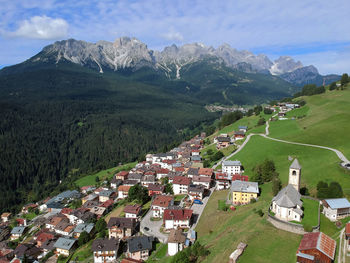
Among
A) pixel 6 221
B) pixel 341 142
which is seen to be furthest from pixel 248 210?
pixel 6 221

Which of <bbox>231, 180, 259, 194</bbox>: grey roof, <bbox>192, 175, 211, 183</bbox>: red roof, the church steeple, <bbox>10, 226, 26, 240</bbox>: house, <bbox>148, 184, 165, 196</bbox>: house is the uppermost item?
the church steeple

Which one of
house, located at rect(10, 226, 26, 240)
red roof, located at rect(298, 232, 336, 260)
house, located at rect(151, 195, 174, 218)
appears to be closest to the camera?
red roof, located at rect(298, 232, 336, 260)

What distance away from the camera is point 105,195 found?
98312 millimetres

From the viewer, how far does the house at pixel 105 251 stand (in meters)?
57.5

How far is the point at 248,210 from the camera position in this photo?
183 feet

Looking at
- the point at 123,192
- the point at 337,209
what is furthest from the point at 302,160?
the point at 123,192

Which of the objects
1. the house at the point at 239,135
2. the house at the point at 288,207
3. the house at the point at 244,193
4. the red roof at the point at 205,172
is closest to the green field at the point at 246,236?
the house at the point at 244,193

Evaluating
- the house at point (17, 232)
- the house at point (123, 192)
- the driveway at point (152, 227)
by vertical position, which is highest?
the driveway at point (152, 227)

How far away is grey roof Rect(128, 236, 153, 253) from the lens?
178 ft

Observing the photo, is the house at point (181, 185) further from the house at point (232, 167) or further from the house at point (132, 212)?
the house at point (132, 212)

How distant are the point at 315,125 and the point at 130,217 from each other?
8092cm

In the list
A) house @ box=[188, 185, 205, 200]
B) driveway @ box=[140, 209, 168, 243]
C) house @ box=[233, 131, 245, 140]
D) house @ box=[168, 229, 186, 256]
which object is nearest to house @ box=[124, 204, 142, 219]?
driveway @ box=[140, 209, 168, 243]

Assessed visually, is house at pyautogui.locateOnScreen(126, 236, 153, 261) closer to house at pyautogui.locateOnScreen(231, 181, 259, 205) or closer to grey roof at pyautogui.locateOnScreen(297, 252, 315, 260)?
house at pyautogui.locateOnScreen(231, 181, 259, 205)

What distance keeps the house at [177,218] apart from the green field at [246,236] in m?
3.01
